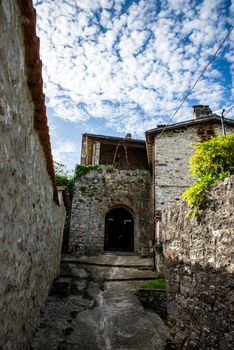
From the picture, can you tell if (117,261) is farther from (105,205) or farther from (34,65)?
(34,65)

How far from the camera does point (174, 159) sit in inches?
488

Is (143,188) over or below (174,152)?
below

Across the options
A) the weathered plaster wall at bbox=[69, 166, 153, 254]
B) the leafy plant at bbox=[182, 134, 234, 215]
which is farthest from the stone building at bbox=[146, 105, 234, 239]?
the leafy plant at bbox=[182, 134, 234, 215]

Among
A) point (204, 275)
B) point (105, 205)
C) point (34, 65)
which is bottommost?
point (204, 275)

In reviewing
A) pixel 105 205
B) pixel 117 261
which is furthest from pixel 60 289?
pixel 105 205

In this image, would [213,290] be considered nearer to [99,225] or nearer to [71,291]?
[71,291]

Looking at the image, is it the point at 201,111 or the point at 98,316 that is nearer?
the point at 98,316

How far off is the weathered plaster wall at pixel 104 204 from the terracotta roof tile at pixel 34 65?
364 inches

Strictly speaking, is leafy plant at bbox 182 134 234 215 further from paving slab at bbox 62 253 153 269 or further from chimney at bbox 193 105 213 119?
chimney at bbox 193 105 213 119

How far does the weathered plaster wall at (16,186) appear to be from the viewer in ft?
6.29

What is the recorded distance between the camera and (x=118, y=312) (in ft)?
18.3

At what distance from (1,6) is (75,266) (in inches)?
340

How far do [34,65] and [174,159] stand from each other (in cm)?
1062

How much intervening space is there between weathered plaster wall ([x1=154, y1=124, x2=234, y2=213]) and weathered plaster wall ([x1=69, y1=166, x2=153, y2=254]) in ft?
4.42
